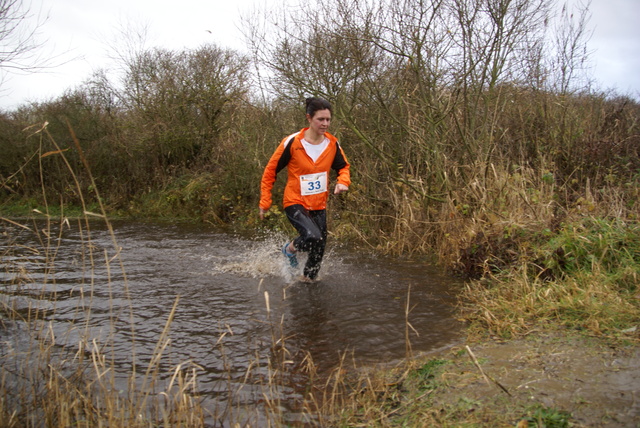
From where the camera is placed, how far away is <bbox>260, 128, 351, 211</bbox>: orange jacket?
18.4ft

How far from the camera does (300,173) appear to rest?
566 cm

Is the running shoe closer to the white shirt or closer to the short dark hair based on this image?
the white shirt

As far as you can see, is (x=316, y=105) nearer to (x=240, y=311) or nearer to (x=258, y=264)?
(x=240, y=311)

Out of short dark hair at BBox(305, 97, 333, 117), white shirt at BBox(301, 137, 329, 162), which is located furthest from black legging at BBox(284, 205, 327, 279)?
short dark hair at BBox(305, 97, 333, 117)

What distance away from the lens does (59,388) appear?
295 centimetres

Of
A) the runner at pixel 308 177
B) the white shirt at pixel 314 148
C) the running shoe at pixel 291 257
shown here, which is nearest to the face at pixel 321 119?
the runner at pixel 308 177

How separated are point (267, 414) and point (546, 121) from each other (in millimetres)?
7305

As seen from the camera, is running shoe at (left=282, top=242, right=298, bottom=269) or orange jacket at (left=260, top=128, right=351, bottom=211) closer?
orange jacket at (left=260, top=128, right=351, bottom=211)

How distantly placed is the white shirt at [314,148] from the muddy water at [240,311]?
150 centimetres

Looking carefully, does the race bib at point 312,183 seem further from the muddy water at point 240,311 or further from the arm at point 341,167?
the muddy water at point 240,311

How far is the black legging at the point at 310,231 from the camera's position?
5.61 metres

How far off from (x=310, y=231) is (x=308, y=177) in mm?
605

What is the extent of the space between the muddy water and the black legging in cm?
29

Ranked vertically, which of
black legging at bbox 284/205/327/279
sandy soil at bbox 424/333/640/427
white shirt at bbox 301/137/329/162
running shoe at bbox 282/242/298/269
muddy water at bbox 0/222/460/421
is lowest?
sandy soil at bbox 424/333/640/427
